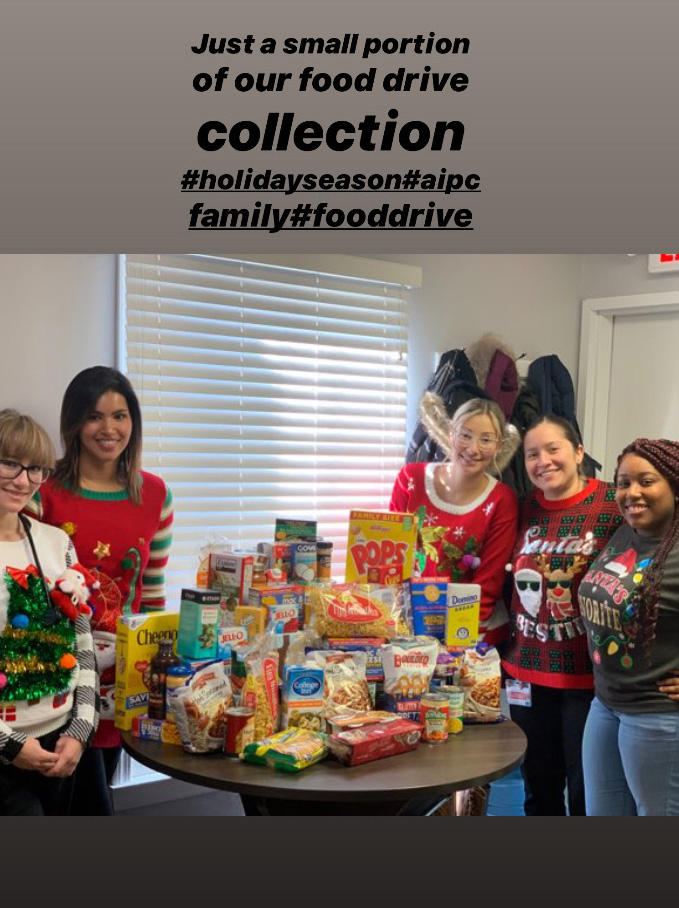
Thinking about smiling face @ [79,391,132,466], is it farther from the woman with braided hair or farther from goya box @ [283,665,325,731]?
the woman with braided hair

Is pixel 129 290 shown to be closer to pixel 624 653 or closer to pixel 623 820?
pixel 624 653

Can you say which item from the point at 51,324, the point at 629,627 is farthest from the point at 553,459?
the point at 51,324

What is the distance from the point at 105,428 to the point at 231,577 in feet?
1.70

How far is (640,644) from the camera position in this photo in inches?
83.1

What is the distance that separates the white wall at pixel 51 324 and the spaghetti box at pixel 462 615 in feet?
4.31

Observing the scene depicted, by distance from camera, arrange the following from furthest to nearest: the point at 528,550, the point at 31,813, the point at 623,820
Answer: the point at 528,550
the point at 623,820
the point at 31,813

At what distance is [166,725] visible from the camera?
1807 mm

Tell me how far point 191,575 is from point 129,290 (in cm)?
99

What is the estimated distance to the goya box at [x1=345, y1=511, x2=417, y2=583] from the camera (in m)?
2.18

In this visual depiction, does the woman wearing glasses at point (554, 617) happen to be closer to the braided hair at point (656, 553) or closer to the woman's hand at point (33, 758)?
the braided hair at point (656, 553)

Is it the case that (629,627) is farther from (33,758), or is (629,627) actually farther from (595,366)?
(595,366)

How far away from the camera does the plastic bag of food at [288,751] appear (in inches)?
A: 65.0

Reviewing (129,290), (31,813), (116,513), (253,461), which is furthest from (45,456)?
(253,461)

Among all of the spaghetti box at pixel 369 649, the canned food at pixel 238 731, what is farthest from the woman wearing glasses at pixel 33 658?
the spaghetti box at pixel 369 649
